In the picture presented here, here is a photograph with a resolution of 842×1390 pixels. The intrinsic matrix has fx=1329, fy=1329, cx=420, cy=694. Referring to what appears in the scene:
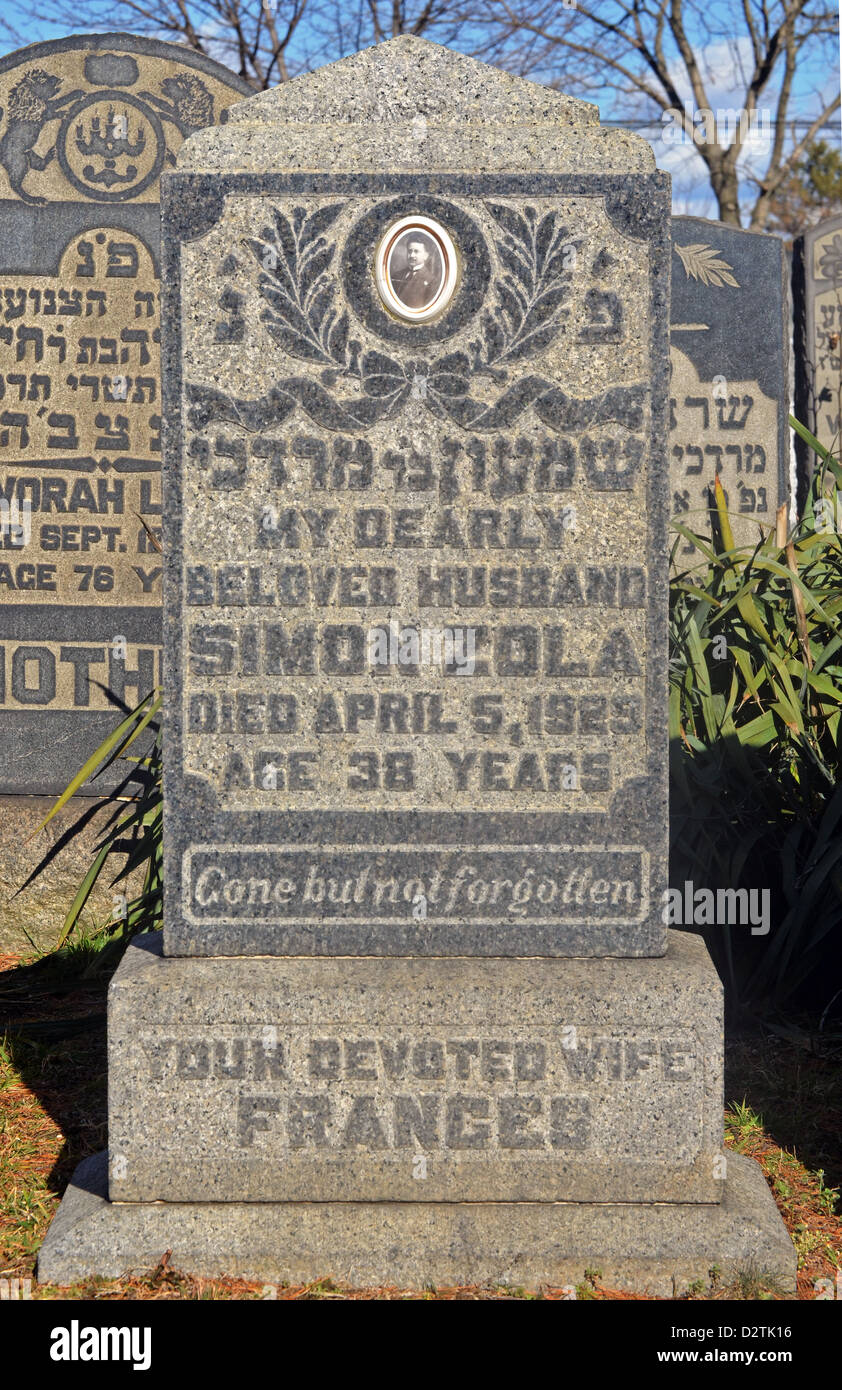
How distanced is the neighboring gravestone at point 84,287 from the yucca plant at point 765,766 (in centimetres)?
201

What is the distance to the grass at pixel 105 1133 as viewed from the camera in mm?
2398

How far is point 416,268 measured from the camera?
254 cm

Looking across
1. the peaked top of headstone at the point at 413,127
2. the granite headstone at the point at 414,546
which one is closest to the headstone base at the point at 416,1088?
the granite headstone at the point at 414,546

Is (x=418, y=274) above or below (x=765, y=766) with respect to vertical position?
above

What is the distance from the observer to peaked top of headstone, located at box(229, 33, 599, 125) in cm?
256

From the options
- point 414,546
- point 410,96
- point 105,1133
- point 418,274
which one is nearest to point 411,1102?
point 105,1133

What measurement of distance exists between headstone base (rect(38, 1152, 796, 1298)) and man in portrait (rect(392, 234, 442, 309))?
5.65ft

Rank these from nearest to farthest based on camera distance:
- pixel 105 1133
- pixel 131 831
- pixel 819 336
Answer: pixel 105 1133 → pixel 131 831 → pixel 819 336

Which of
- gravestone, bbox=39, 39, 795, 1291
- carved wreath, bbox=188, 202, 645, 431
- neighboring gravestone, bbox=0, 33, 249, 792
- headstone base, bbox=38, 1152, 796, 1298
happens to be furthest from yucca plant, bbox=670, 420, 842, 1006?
neighboring gravestone, bbox=0, 33, 249, 792

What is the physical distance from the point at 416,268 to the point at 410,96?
0.34 meters

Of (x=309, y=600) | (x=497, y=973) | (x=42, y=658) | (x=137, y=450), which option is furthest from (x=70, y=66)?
(x=497, y=973)

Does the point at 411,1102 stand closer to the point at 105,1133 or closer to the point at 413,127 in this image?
the point at 105,1133
